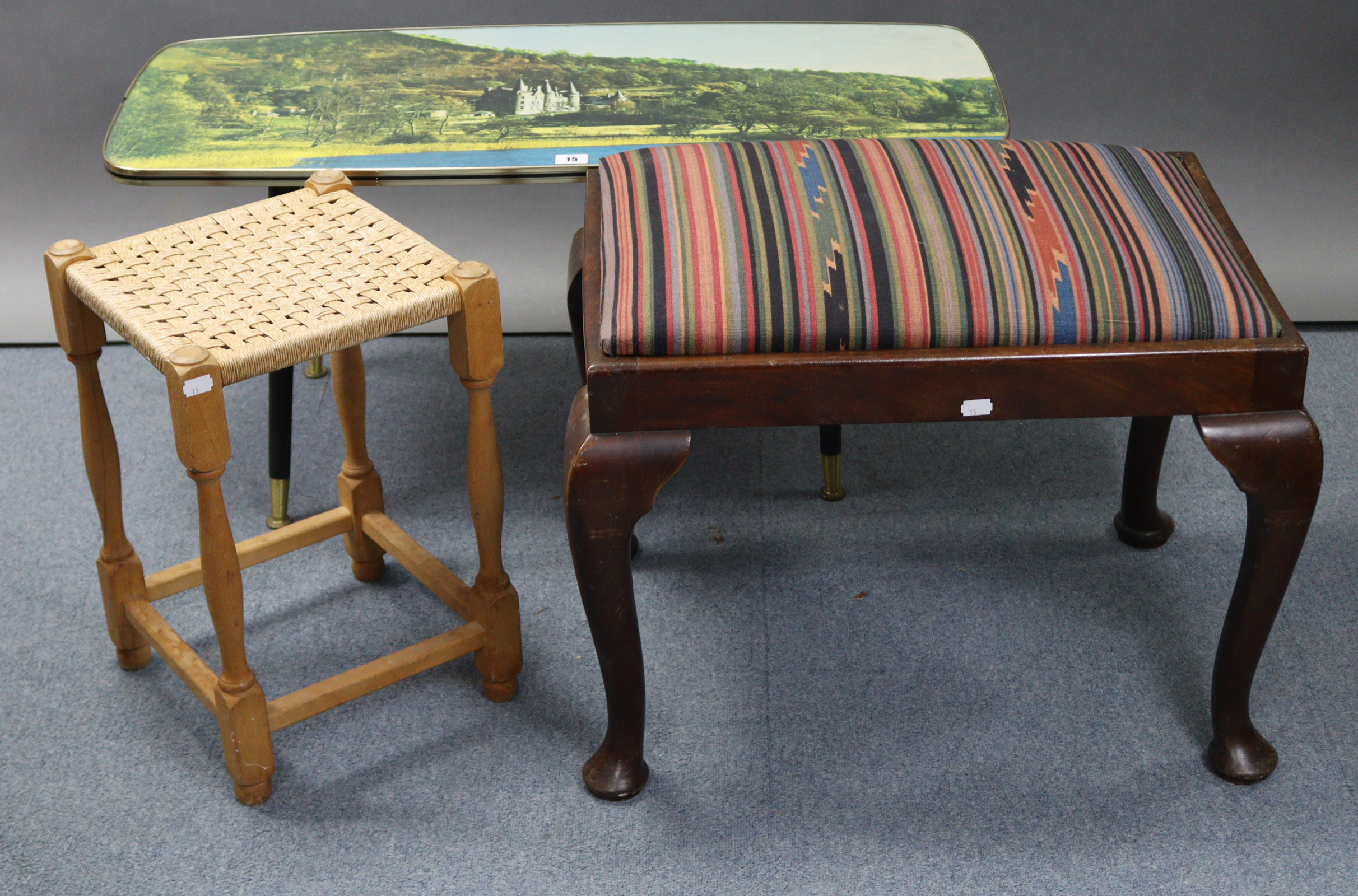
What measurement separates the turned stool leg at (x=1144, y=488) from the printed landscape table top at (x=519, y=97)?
0.36 metres

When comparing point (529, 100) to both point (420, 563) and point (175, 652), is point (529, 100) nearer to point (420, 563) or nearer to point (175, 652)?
A: point (420, 563)

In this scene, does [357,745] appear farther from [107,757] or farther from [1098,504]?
[1098,504]

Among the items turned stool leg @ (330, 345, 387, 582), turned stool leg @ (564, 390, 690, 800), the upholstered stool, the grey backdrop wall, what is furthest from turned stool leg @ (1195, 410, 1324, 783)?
the grey backdrop wall

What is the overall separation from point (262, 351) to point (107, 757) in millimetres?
475

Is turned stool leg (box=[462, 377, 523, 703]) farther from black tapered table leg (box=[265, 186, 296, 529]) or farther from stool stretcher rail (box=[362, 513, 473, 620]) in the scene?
black tapered table leg (box=[265, 186, 296, 529])

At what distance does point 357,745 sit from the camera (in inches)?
51.9

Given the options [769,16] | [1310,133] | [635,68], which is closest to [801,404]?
[635,68]

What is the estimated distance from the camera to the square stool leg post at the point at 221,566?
3.48 ft

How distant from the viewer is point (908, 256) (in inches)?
42.6

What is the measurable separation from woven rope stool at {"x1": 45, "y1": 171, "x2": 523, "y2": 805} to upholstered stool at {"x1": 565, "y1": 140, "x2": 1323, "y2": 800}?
0.57 feet

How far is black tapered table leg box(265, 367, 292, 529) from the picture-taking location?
1565mm

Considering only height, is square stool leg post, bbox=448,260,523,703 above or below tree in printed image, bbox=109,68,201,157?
below

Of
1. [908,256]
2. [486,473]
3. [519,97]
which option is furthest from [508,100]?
[908,256]

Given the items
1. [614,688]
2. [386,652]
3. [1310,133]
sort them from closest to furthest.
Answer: [614,688], [386,652], [1310,133]
